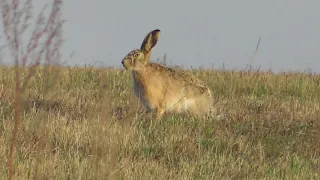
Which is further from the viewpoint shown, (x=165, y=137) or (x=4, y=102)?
(x=4, y=102)

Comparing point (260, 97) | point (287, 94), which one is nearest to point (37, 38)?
point (260, 97)

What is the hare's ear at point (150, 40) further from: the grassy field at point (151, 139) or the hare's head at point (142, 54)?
the grassy field at point (151, 139)

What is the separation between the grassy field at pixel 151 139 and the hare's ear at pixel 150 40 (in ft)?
2.46

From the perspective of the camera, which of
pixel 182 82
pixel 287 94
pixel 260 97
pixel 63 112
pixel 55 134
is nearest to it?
pixel 55 134

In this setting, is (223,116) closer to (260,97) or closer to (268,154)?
(268,154)

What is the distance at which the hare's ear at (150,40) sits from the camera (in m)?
8.61

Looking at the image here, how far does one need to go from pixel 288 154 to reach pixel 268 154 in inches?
8.5

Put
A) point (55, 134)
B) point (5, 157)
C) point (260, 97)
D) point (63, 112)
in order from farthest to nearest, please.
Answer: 1. point (260, 97)
2. point (63, 112)
3. point (55, 134)
4. point (5, 157)

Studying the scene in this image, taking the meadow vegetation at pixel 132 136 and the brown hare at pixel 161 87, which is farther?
the brown hare at pixel 161 87

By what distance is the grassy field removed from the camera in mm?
4973

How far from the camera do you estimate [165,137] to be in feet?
22.1

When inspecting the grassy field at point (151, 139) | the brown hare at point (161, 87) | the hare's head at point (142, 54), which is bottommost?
the grassy field at point (151, 139)

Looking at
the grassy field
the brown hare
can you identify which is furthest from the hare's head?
the grassy field

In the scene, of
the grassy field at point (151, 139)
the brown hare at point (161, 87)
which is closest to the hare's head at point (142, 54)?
the brown hare at point (161, 87)
